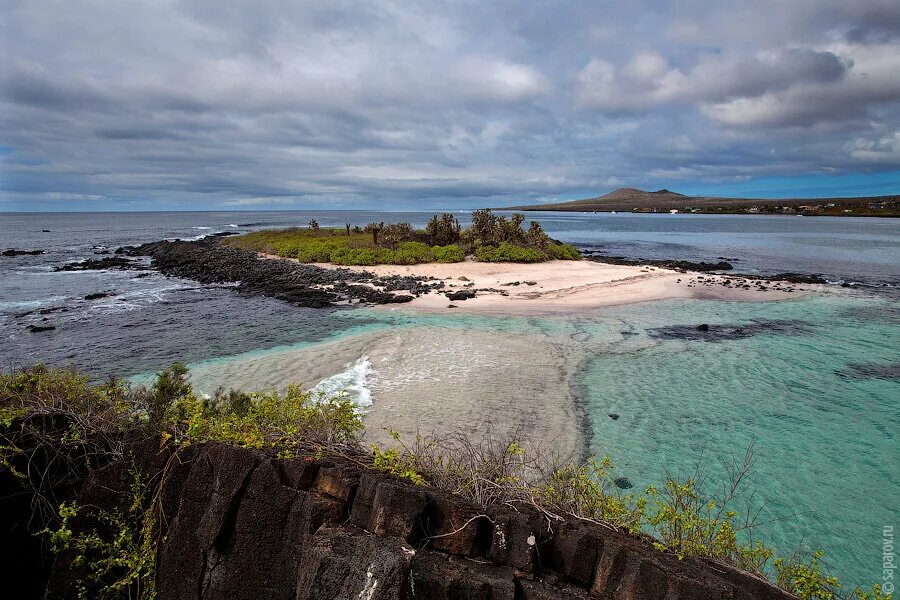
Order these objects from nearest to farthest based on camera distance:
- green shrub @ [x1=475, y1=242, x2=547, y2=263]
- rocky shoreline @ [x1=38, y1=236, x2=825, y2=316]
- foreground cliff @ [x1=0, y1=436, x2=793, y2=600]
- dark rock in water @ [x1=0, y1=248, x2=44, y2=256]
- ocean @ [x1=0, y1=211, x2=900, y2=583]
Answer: foreground cliff @ [x1=0, y1=436, x2=793, y2=600], ocean @ [x1=0, y1=211, x2=900, y2=583], rocky shoreline @ [x1=38, y1=236, x2=825, y2=316], green shrub @ [x1=475, y1=242, x2=547, y2=263], dark rock in water @ [x1=0, y1=248, x2=44, y2=256]

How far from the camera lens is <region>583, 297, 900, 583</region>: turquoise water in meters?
8.55

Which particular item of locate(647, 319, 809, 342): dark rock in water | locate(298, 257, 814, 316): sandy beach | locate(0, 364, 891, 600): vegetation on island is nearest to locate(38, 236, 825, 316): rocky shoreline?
locate(298, 257, 814, 316): sandy beach

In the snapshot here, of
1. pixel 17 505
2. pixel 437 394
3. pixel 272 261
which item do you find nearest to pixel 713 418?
pixel 437 394

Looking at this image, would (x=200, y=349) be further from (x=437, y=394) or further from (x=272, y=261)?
(x=272, y=261)

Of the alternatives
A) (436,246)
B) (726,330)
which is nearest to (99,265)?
(436,246)

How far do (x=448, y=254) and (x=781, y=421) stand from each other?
33.0 metres

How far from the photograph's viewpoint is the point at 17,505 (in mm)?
5328

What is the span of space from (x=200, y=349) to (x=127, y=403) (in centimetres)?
1443

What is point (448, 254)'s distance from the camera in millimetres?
43031

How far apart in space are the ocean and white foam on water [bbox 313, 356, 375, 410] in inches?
3.3

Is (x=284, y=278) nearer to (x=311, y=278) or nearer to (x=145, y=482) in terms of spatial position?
(x=311, y=278)

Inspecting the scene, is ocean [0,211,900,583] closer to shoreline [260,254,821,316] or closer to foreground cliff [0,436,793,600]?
shoreline [260,254,821,316]

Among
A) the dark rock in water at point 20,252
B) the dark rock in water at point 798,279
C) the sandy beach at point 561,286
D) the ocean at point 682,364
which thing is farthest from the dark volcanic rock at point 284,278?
the dark rock in water at point 798,279

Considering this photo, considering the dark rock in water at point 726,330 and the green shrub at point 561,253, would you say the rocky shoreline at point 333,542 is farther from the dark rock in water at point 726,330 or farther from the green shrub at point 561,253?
the green shrub at point 561,253
